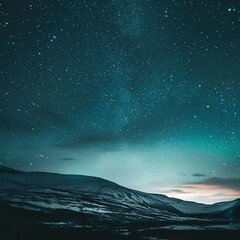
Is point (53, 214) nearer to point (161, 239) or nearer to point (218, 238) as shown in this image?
point (161, 239)

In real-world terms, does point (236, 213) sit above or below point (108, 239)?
above

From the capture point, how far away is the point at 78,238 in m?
8.33

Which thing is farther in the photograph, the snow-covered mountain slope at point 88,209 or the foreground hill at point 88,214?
the snow-covered mountain slope at point 88,209

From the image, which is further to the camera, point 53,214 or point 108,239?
point 53,214

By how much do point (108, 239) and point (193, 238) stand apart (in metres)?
3.13

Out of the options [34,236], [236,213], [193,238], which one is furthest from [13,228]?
[236,213]

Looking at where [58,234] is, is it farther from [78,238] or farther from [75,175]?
[75,175]

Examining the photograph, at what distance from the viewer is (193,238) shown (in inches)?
354

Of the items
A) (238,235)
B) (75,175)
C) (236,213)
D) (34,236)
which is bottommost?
(34,236)

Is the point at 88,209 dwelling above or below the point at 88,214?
above

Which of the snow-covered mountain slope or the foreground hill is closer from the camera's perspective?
the foreground hill

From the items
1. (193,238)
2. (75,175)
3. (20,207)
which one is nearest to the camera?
(193,238)

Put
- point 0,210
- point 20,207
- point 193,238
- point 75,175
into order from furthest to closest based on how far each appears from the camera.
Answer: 1. point 75,175
2. point 20,207
3. point 0,210
4. point 193,238

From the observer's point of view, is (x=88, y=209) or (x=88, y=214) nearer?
(x=88, y=214)
